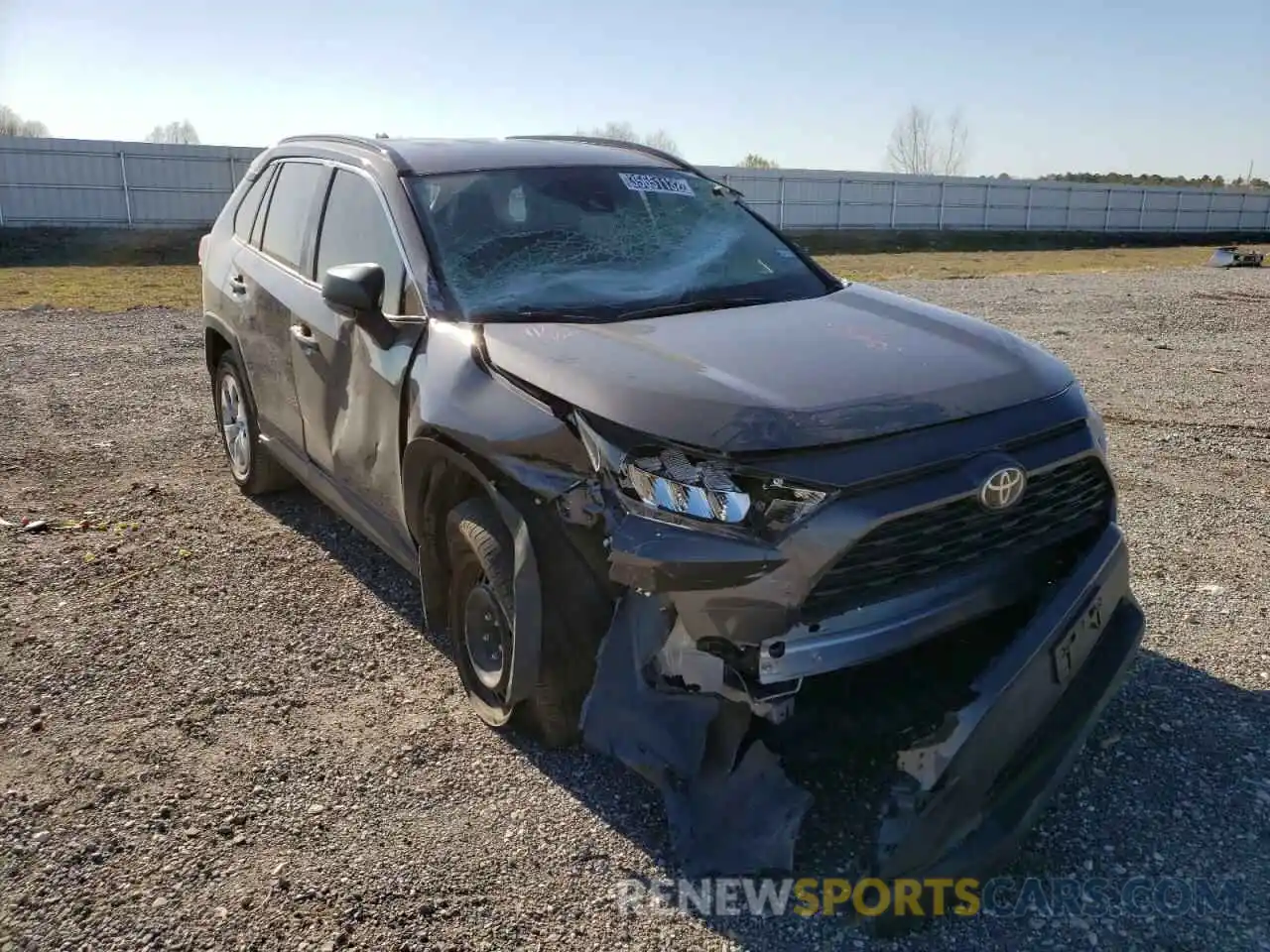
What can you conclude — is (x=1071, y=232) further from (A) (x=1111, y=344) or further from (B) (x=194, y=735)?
(B) (x=194, y=735)

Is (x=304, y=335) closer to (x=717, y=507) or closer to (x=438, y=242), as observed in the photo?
(x=438, y=242)

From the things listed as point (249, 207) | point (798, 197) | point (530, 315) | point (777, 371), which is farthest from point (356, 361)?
point (798, 197)

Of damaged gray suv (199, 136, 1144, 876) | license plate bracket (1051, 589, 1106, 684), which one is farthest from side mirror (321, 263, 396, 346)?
license plate bracket (1051, 589, 1106, 684)

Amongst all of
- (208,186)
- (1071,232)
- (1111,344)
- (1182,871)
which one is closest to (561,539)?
(1182,871)

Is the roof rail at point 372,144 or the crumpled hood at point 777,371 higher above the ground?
the roof rail at point 372,144

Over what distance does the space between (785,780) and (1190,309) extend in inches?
534

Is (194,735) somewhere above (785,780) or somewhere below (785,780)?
below

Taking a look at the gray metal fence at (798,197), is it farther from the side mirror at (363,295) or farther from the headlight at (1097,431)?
the headlight at (1097,431)

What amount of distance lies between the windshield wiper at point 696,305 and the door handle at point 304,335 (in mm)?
1486

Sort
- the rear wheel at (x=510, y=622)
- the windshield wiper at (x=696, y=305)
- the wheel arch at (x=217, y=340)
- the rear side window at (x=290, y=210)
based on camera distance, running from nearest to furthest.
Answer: the rear wheel at (x=510, y=622), the windshield wiper at (x=696, y=305), the rear side window at (x=290, y=210), the wheel arch at (x=217, y=340)

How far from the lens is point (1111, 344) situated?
1079 cm

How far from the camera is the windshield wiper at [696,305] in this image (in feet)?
11.7

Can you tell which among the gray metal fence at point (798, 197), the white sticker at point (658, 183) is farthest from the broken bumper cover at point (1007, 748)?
the gray metal fence at point (798, 197)

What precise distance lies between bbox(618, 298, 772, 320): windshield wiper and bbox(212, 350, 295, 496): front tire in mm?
2481
